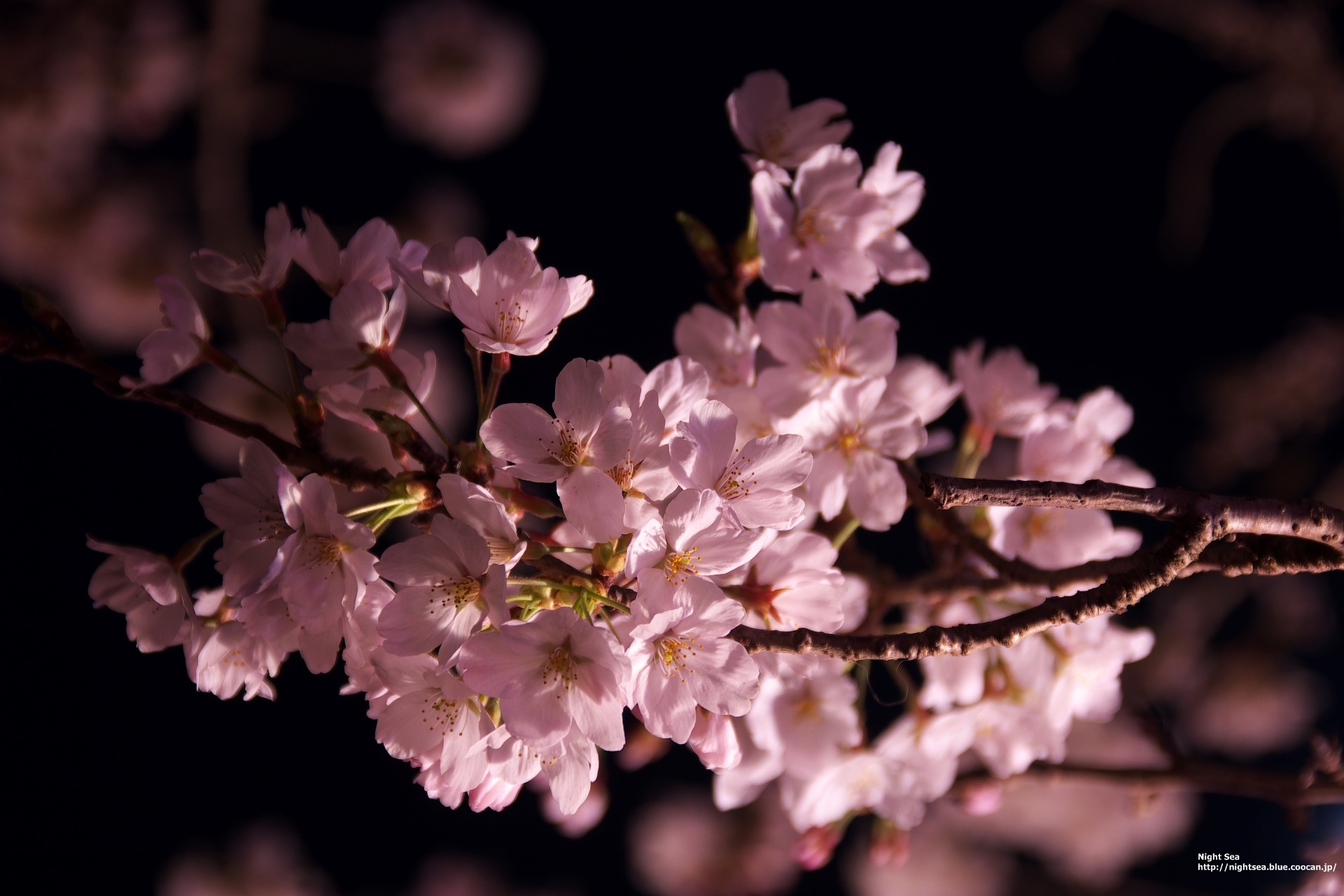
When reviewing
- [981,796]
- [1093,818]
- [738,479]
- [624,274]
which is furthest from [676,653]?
[1093,818]

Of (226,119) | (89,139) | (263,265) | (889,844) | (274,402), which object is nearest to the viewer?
(263,265)

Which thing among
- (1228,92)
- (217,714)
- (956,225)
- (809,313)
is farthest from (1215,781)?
(217,714)

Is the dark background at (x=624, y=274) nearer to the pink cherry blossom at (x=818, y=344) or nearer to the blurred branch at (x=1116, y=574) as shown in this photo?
the pink cherry blossom at (x=818, y=344)

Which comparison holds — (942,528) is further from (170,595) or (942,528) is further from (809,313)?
(170,595)

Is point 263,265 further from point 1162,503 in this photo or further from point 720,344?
point 1162,503

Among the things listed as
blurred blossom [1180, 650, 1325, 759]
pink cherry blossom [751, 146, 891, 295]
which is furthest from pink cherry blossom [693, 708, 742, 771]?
blurred blossom [1180, 650, 1325, 759]

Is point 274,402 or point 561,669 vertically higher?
point 561,669

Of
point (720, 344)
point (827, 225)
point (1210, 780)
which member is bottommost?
point (1210, 780)
